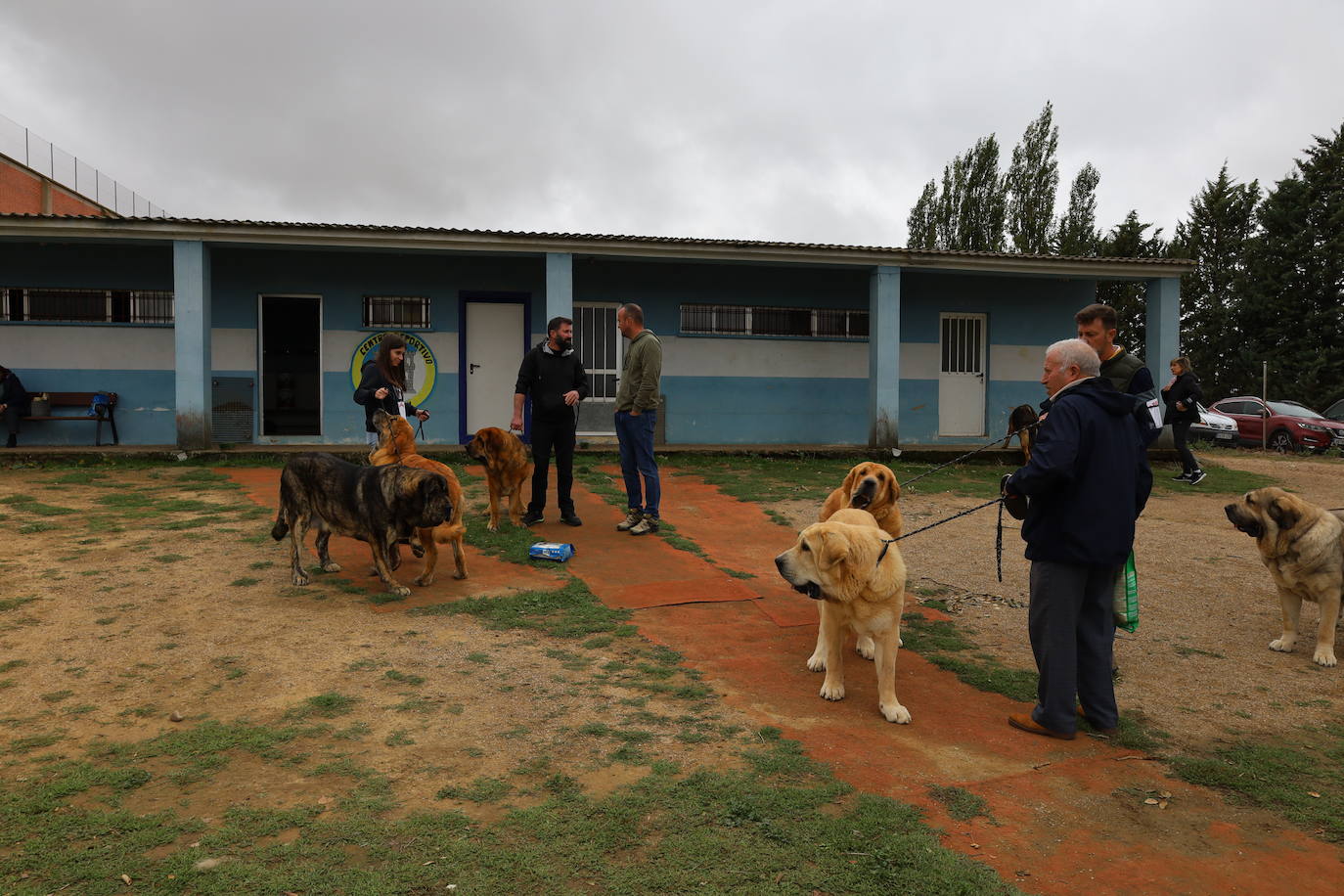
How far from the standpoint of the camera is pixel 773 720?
3668mm

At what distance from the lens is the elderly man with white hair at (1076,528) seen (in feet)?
11.5

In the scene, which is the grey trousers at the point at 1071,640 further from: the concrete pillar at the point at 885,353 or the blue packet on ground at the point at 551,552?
the concrete pillar at the point at 885,353

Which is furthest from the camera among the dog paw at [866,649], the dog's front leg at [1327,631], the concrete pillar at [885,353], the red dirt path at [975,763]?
the concrete pillar at [885,353]

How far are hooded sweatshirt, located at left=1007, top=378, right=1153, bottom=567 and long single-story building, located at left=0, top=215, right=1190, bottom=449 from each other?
987 cm

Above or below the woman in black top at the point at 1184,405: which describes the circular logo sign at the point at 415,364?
above

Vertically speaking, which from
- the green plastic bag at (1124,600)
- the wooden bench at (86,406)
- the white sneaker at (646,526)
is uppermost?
the wooden bench at (86,406)

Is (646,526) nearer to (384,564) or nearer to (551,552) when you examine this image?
(551,552)

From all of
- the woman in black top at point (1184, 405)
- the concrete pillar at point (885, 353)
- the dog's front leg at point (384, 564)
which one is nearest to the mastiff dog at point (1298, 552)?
the dog's front leg at point (384, 564)

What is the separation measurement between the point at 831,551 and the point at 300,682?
2.62 metres

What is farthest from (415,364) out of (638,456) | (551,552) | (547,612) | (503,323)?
(547,612)

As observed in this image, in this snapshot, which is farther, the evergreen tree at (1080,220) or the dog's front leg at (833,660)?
the evergreen tree at (1080,220)

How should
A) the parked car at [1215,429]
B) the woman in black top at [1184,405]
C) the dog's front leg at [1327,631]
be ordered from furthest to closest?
the parked car at [1215,429], the woman in black top at [1184,405], the dog's front leg at [1327,631]

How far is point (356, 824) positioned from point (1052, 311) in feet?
52.0

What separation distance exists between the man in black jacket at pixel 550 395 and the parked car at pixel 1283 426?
1932cm
